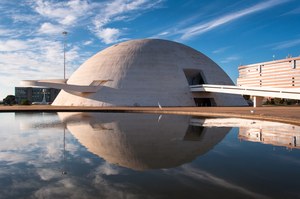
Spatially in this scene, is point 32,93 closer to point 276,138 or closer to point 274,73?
point 274,73

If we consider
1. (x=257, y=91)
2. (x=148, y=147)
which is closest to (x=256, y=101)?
(x=257, y=91)

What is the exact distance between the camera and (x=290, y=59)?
12050 cm

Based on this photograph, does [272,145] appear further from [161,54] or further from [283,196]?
[161,54]

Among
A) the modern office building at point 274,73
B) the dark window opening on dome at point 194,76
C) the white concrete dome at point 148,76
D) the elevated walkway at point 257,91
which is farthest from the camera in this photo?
the modern office building at point 274,73

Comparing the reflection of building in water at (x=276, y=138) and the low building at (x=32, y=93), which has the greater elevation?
the low building at (x=32, y=93)

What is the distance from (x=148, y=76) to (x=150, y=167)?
39121 mm

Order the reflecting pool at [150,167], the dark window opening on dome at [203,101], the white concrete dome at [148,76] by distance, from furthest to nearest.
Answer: the dark window opening on dome at [203,101]
the white concrete dome at [148,76]
the reflecting pool at [150,167]

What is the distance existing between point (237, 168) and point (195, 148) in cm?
255

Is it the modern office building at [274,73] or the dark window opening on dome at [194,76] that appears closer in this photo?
the dark window opening on dome at [194,76]

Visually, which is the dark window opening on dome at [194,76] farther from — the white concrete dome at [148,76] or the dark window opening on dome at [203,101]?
the dark window opening on dome at [203,101]

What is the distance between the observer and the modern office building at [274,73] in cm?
11906

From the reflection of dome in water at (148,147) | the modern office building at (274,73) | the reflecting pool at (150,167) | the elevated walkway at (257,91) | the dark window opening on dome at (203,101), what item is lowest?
the reflecting pool at (150,167)

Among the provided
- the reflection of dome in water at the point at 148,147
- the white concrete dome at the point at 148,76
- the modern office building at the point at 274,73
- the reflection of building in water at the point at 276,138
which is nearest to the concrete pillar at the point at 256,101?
the white concrete dome at the point at 148,76

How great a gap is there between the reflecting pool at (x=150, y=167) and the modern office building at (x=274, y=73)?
12194 cm
